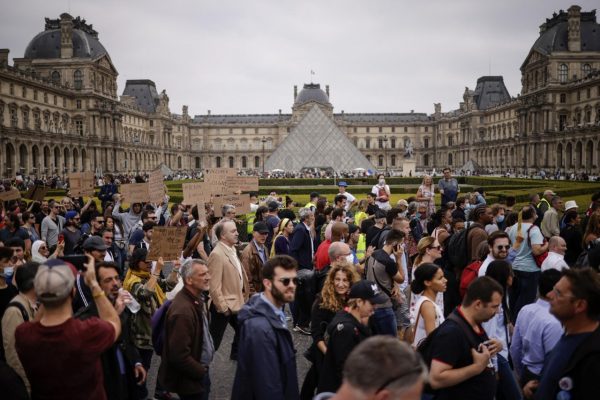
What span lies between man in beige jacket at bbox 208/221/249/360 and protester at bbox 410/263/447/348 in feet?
6.70

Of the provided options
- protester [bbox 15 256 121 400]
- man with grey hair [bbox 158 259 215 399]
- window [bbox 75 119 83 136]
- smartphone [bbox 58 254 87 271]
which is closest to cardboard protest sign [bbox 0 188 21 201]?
smartphone [bbox 58 254 87 271]

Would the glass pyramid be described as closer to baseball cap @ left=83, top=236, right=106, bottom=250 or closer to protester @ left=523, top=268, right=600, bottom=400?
baseball cap @ left=83, top=236, right=106, bottom=250

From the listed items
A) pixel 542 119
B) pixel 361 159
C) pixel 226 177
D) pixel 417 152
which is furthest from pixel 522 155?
pixel 226 177

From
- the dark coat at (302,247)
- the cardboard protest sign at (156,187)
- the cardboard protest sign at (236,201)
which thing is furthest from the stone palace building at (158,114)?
the dark coat at (302,247)

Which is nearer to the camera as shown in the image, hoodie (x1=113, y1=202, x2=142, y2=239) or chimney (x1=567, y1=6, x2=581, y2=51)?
hoodie (x1=113, y1=202, x2=142, y2=239)

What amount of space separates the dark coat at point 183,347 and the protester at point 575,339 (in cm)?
229

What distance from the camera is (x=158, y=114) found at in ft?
263

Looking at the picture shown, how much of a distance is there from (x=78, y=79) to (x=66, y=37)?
4.65 meters

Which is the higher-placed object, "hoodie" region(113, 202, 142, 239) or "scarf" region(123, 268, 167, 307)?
"hoodie" region(113, 202, 142, 239)

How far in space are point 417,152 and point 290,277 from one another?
317 feet

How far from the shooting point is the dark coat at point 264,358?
10.5 ft

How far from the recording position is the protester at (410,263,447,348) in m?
4.09

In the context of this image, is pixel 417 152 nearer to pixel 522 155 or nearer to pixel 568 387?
pixel 522 155

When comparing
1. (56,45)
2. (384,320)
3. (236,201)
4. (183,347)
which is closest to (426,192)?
(236,201)
